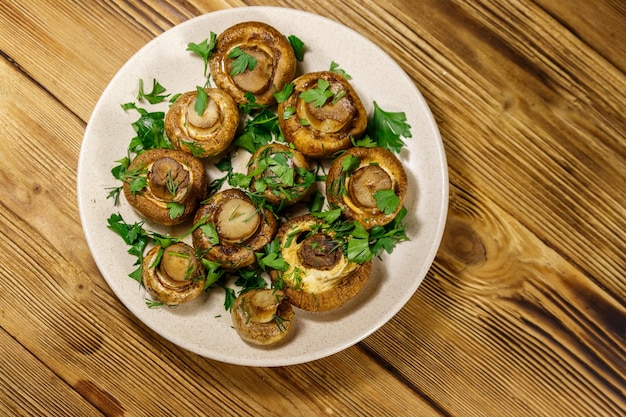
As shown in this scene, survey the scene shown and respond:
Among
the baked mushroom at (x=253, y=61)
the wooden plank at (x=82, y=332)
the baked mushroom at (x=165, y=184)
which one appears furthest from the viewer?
the wooden plank at (x=82, y=332)

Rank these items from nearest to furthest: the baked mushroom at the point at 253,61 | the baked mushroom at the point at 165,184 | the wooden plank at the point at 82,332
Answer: the baked mushroom at the point at 165,184 < the baked mushroom at the point at 253,61 < the wooden plank at the point at 82,332

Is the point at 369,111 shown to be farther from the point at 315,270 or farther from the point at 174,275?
the point at 174,275

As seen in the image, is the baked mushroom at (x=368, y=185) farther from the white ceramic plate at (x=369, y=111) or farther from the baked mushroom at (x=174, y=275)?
the baked mushroom at (x=174, y=275)

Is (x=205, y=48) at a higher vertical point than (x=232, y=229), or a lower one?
higher

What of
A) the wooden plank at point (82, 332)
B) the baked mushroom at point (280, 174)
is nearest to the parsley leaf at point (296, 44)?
the baked mushroom at point (280, 174)

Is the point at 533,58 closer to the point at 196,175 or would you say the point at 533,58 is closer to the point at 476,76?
the point at 476,76

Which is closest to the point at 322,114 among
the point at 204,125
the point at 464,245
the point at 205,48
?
the point at 204,125
